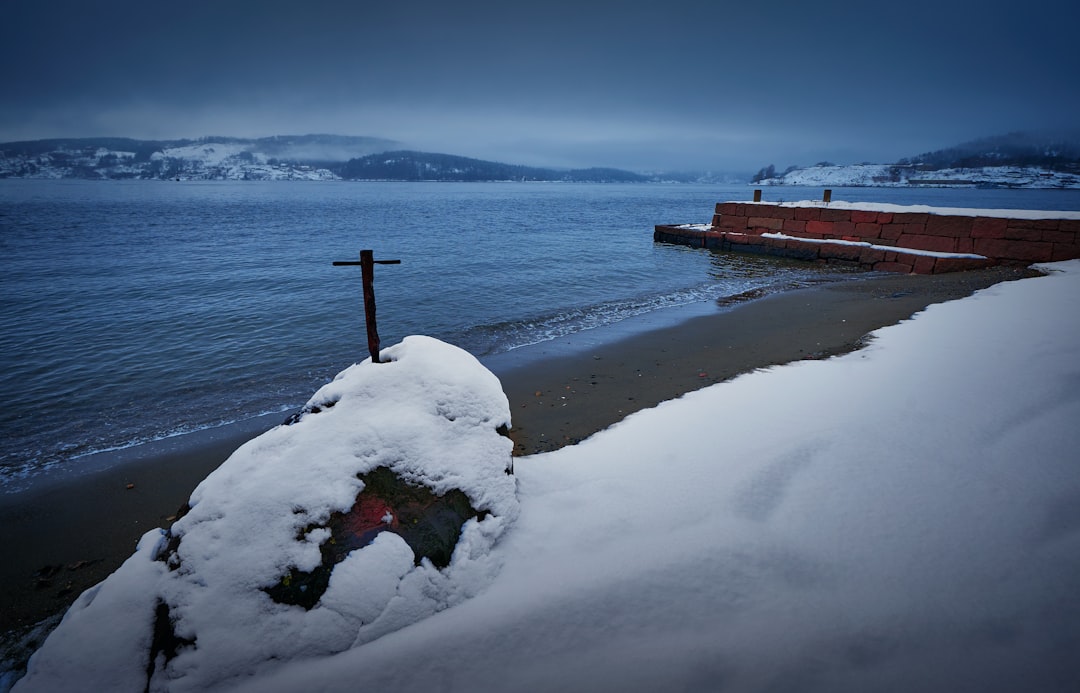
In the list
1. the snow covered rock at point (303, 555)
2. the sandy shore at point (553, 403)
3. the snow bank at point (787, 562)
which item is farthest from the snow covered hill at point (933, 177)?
the snow covered rock at point (303, 555)

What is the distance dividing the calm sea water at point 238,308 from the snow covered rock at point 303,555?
4038 mm

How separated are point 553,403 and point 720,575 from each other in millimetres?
3580

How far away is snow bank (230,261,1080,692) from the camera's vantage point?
7.09 ft

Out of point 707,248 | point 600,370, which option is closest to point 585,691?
point 600,370

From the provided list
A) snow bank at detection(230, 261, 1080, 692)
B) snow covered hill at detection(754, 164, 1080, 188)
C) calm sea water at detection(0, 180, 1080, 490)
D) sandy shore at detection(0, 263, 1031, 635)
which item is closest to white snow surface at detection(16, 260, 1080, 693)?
snow bank at detection(230, 261, 1080, 692)

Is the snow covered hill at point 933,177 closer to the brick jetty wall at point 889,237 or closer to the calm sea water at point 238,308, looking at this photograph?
the brick jetty wall at point 889,237

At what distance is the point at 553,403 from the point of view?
6.10 m

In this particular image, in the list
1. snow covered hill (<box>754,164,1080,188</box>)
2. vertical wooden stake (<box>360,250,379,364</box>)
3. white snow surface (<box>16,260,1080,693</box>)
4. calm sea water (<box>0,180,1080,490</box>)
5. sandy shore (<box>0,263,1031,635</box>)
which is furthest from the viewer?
snow covered hill (<box>754,164,1080,188</box>)

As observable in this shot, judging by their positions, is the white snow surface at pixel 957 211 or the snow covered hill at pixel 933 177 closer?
the white snow surface at pixel 957 211

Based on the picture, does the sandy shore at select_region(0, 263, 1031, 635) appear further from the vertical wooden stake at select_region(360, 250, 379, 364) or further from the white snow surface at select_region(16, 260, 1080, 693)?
the vertical wooden stake at select_region(360, 250, 379, 364)

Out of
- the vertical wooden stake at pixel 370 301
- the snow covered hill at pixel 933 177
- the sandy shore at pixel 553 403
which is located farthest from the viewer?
the snow covered hill at pixel 933 177

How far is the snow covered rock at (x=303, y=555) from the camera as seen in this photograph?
2.19 m

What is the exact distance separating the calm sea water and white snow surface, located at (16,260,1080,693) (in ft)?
14.8

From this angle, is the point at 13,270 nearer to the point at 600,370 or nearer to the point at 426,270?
the point at 426,270
